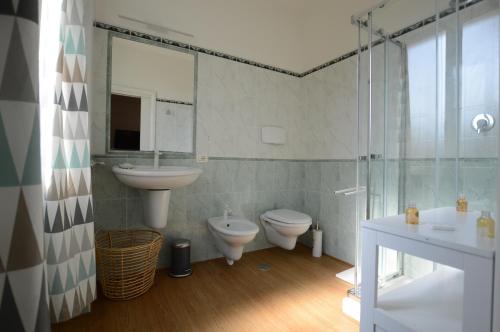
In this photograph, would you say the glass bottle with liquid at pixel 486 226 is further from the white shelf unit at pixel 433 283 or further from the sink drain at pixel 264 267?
the sink drain at pixel 264 267

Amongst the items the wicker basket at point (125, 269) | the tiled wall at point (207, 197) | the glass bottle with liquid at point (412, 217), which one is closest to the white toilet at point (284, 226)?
the tiled wall at point (207, 197)

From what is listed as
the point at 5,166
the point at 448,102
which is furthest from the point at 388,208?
the point at 5,166

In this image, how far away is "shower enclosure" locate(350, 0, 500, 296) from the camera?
1.28 m

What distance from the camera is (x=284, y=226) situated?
6.98 ft

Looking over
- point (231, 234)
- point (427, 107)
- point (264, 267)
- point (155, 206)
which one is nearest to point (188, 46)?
point (155, 206)

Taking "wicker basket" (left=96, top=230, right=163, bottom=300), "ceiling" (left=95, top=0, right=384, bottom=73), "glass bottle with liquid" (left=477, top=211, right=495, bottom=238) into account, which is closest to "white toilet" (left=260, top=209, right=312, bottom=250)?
"wicker basket" (left=96, top=230, right=163, bottom=300)

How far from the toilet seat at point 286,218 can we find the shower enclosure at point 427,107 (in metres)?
0.60

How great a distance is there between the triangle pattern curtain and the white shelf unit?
100 cm

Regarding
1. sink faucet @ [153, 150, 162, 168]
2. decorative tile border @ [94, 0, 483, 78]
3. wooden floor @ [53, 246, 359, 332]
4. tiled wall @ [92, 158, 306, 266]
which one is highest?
decorative tile border @ [94, 0, 483, 78]

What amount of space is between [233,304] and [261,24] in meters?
2.65

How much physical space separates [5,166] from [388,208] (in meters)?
1.81

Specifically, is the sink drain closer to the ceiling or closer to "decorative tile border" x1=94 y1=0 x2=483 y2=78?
"decorative tile border" x1=94 y1=0 x2=483 y2=78

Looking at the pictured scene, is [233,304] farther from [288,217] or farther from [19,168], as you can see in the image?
[19,168]

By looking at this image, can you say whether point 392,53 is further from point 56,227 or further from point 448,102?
point 56,227
